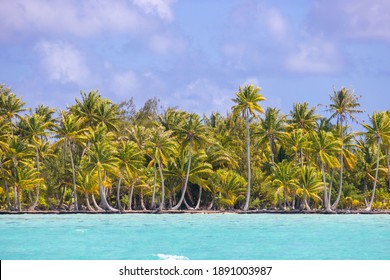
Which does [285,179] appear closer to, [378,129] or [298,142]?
[298,142]

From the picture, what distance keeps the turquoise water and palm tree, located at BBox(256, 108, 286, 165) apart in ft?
78.6

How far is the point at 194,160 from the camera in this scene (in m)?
89.6

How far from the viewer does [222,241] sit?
4616cm

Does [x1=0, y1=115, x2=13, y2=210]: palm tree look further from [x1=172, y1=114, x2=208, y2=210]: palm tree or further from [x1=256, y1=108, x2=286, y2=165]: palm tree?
[x1=256, y1=108, x2=286, y2=165]: palm tree

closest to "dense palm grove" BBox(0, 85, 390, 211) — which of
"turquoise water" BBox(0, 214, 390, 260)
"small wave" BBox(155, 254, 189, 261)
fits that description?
"turquoise water" BBox(0, 214, 390, 260)

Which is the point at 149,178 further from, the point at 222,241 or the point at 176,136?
the point at 222,241

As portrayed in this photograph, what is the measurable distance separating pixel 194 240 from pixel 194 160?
42813mm

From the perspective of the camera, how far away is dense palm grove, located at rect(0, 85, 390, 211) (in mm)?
84438

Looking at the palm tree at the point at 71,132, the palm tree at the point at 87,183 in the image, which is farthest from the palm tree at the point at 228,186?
the palm tree at the point at 71,132

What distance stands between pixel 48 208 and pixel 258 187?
29.2m

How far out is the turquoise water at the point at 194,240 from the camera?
38.9m

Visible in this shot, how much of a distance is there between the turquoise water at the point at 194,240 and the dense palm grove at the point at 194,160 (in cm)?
1931

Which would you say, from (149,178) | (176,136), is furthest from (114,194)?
(176,136)

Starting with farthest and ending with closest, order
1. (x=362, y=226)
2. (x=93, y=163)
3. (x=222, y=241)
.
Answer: (x=93, y=163) → (x=362, y=226) → (x=222, y=241)
